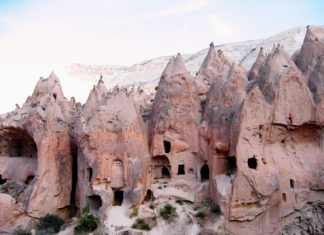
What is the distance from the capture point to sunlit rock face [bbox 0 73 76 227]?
97.3 feet

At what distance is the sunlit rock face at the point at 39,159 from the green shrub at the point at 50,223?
1.22 feet

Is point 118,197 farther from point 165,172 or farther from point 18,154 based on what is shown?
point 18,154

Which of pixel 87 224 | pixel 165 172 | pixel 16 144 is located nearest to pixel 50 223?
pixel 87 224

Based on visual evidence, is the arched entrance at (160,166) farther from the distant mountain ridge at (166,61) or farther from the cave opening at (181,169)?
the distant mountain ridge at (166,61)

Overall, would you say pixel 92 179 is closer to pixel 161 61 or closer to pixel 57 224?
pixel 57 224

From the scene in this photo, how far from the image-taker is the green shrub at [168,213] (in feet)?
87.8

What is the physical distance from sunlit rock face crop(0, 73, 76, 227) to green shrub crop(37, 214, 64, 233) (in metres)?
0.37

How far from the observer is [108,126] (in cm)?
2869

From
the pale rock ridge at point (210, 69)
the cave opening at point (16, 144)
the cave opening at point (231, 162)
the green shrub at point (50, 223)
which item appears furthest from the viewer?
the cave opening at point (16, 144)

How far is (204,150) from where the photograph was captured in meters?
28.7

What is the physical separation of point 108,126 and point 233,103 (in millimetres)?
7341

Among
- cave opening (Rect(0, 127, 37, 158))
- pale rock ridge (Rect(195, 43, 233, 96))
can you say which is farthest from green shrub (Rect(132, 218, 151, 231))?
cave opening (Rect(0, 127, 37, 158))

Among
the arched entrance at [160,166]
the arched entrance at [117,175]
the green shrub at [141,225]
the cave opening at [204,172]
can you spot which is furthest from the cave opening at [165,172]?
the green shrub at [141,225]

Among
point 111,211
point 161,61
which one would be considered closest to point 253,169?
point 111,211
